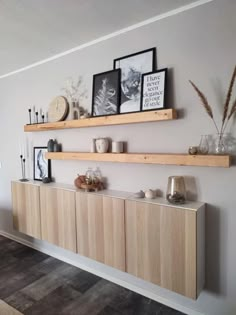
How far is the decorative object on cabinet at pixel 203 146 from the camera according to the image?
181 cm

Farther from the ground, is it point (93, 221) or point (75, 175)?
point (75, 175)

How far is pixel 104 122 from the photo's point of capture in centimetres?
225

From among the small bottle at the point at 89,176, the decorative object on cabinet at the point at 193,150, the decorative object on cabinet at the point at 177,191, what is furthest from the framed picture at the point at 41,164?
the decorative object on cabinet at the point at 193,150

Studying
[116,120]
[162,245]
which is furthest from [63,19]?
[162,245]

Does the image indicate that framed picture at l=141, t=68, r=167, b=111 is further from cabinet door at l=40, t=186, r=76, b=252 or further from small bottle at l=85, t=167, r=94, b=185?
cabinet door at l=40, t=186, r=76, b=252

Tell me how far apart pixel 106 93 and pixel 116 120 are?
0.35 metres

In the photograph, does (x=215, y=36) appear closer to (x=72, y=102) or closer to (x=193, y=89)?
(x=193, y=89)

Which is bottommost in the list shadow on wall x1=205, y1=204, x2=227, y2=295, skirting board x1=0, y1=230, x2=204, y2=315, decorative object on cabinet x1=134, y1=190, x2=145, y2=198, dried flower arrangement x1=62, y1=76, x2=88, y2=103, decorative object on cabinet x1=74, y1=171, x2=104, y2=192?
skirting board x1=0, y1=230, x2=204, y2=315

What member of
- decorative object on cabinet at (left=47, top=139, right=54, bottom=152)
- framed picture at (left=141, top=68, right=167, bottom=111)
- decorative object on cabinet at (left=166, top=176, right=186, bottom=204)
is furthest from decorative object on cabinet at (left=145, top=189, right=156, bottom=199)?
decorative object on cabinet at (left=47, top=139, right=54, bottom=152)

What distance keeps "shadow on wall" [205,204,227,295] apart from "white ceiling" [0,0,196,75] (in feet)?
5.42

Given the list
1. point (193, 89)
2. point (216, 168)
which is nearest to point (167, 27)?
point (193, 89)

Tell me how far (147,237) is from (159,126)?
3.09 feet

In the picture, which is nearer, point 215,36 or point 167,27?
point 215,36

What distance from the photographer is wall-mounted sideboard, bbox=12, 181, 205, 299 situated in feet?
5.78
